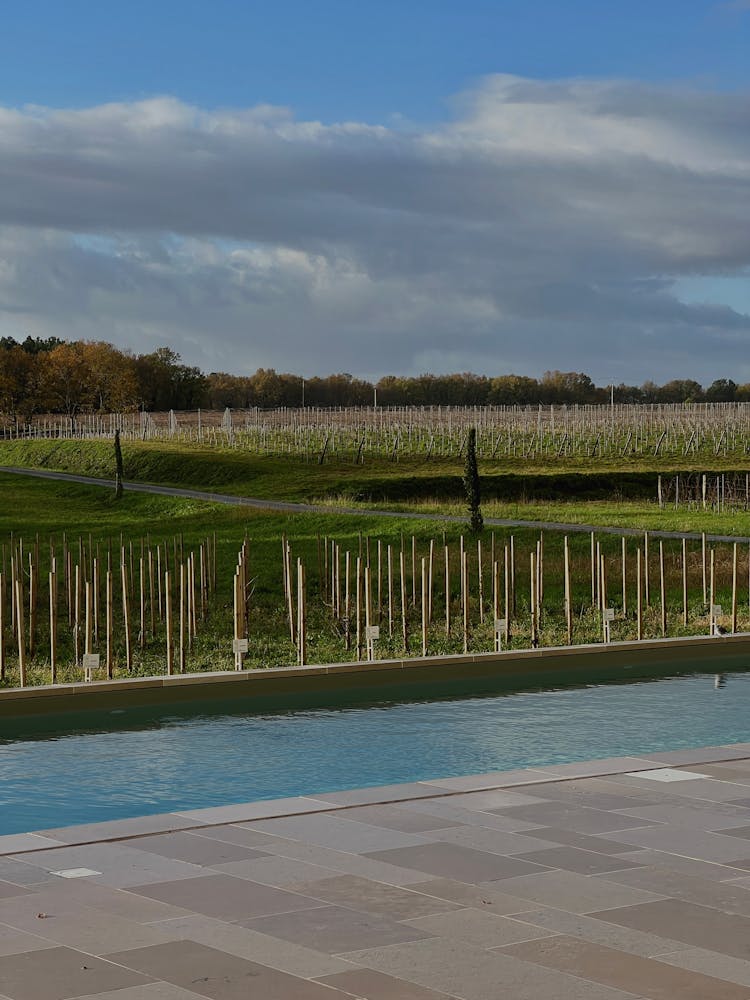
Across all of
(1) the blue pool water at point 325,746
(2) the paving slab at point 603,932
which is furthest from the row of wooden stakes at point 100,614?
(2) the paving slab at point 603,932

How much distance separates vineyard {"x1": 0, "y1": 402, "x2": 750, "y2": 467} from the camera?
49.7 meters

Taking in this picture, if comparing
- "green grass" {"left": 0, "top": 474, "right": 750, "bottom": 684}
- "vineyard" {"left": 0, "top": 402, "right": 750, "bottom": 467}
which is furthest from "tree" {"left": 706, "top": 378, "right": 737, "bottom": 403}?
"green grass" {"left": 0, "top": 474, "right": 750, "bottom": 684}

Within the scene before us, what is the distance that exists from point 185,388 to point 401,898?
297 feet

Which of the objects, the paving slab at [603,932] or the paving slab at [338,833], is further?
the paving slab at [338,833]

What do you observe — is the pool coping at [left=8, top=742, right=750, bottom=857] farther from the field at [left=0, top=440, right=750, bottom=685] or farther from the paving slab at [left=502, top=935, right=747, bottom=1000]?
the field at [left=0, top=440, right=750, bottom=685]

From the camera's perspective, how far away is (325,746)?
8.92 meters

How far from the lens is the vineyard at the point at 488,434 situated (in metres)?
49.7

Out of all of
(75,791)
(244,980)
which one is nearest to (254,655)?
(75,791)

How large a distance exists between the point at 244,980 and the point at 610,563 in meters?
17.4

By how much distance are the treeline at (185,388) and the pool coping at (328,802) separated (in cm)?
6800

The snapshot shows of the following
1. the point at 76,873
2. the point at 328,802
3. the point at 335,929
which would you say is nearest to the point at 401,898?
the point at 335,929

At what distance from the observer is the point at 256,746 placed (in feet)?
29.2

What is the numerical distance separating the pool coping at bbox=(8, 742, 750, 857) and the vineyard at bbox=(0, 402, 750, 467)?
131 ft

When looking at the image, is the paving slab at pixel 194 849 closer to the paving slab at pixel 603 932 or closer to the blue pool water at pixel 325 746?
the paving slab at pixel 603 932
